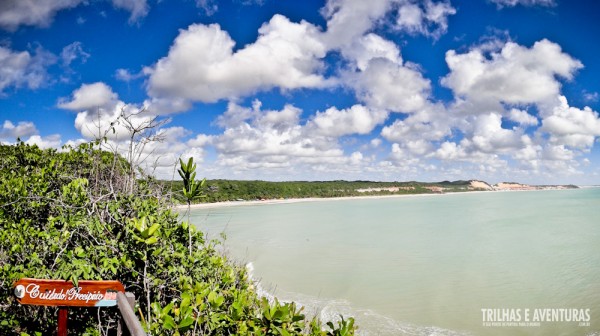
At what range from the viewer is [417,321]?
339 inches

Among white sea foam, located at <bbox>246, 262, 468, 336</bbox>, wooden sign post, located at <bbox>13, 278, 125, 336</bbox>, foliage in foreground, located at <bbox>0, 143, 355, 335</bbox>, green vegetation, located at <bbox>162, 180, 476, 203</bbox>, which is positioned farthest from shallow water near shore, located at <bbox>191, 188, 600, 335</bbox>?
green vegetation, located at <bbox>162, 180, 476, 203</bbox>

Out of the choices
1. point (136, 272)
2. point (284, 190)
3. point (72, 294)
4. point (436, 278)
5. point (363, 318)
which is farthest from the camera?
point (284, 190)

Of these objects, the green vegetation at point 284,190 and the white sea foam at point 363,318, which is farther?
the green vegetation at point 284,190

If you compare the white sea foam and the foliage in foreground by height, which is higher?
the foliage in foreground

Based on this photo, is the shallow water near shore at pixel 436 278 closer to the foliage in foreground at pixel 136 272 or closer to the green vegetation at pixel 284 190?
the foliage in foreground at pixel 136 272

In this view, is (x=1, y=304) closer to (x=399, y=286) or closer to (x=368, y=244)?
(x=399, y=286)

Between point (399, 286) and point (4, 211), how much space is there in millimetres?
10555

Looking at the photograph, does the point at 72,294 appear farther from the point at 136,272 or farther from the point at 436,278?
the point at 436,278

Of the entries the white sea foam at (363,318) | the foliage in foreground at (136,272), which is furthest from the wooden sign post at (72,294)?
the white sea foam at (363,318)

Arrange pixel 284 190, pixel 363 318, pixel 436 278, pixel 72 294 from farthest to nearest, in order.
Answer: pixel 284 190 < pixel 436 278 < pixel 363 318 < pixel 72 294

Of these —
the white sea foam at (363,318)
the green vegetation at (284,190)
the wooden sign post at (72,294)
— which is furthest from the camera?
the green vegetation at (284,190)

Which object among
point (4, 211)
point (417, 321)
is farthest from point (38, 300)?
point (417, 321)

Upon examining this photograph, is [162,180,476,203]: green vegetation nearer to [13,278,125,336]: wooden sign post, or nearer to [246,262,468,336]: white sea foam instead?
[246,262,468,336]: white sea foam

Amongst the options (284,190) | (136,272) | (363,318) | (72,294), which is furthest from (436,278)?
(284,190)
